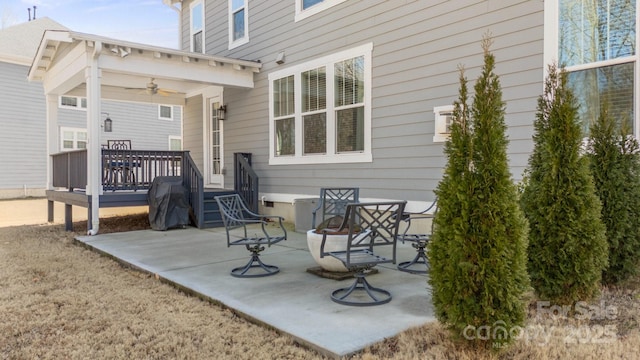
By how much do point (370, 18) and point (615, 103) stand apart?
3.59 metres

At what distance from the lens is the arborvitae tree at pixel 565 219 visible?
3.03 m

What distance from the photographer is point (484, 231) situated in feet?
7.54

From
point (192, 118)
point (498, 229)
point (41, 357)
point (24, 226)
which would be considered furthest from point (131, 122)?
point (498, 229)

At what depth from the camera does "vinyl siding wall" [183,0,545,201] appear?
508cm

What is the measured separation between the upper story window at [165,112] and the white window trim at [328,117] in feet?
40.9

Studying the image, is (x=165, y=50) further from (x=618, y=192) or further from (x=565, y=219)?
(x=618, y=192)

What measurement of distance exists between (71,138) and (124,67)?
1188 cm

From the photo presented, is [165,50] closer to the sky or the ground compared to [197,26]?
closer to the ground

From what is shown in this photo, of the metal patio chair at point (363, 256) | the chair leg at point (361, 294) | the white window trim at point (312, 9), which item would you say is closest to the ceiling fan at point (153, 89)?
the white window trim at point (312, 9)

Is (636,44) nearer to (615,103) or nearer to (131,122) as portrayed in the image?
(615,103)

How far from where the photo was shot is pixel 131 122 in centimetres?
1867

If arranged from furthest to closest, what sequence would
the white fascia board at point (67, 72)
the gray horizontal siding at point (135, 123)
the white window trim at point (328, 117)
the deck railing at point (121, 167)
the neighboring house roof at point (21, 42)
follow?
1. the gray horizontal siding at point (135, 123)
2. the neighboring house roof at point (21, 42)
3. the deck railing at point (121, 167)
4. the white fascia board at point (67, 72)
5. the white window trim at point (328, 117)

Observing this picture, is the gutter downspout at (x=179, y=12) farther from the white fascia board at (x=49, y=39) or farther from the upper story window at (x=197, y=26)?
the white fascia board at (x=49, y=39)

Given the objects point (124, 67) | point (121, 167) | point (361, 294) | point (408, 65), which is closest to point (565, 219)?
point (361, 294)
